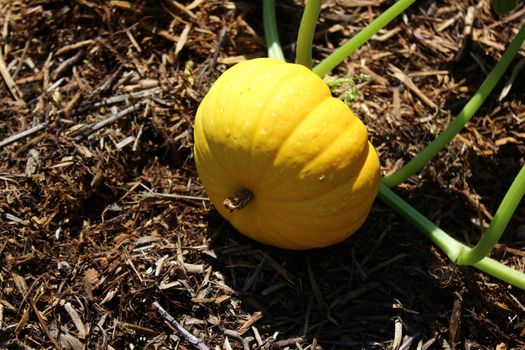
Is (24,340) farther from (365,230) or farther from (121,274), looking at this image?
(365,230)

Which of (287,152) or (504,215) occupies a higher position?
(287,152)

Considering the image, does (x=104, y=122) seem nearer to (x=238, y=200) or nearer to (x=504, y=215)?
(x=238, y=200)

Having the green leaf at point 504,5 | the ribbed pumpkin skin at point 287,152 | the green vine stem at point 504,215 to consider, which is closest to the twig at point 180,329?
the ribbed pumpkin skin at point 287,152

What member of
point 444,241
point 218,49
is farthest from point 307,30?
point 444,241

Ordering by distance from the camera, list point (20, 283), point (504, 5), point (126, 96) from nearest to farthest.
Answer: point (20, 283) < point (504, 5) < point (126, 96)

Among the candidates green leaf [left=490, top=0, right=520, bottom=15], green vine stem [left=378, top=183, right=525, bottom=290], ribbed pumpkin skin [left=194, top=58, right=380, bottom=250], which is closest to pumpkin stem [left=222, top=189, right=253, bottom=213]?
ribbed pumpkin skin [left=194, top=58, right=380, bottom=250]

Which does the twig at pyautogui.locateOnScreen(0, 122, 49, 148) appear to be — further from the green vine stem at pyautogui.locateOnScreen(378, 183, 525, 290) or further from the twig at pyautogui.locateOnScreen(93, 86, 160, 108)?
the green vine stem at pyautogui.locateOnScreen(378, 183, 525, 290)

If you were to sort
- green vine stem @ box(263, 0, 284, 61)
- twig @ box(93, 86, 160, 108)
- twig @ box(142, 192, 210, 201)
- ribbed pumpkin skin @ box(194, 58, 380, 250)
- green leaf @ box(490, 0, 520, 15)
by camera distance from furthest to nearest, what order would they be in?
green vine stem @ box(263, 0, 284, 61) < twig @ box(93, 86, 160, 108) < twig @ box(142, 192, 210, 201) < green leaf @ box(490, 0, 520, 15) < ribbed pumpkin skin @ box(194, 58, 380, 250)
